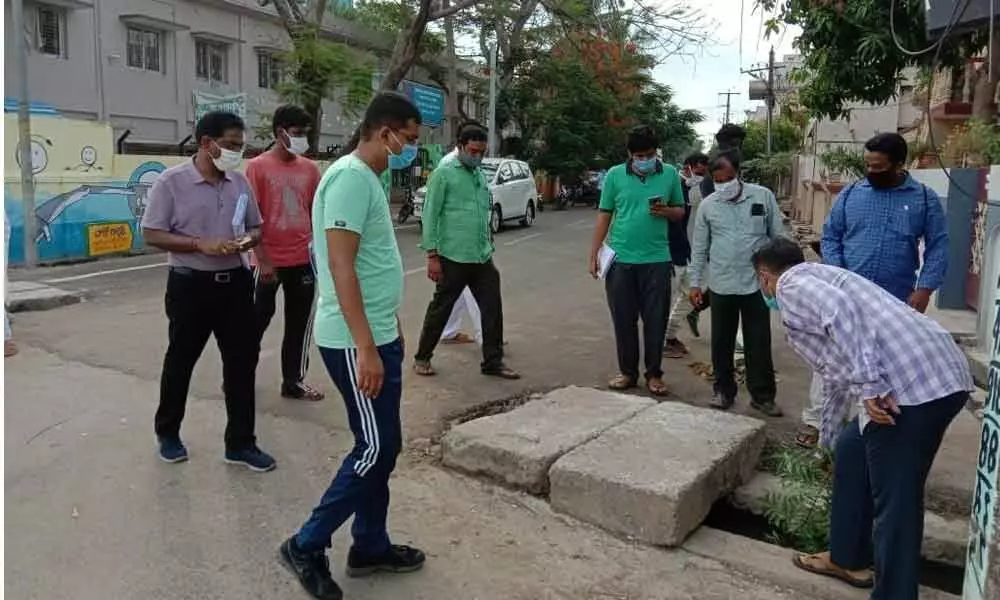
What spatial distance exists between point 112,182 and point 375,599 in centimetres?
1179

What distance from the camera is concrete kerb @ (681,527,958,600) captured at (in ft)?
10.6

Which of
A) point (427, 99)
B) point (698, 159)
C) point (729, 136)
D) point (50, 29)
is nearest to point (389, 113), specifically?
point (729, 136)

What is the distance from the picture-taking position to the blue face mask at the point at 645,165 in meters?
5.49

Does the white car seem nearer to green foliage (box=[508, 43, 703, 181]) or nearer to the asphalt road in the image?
green foliage (box=[508, 43, 703, 181])

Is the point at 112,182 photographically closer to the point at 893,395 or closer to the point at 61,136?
the point at 61,136

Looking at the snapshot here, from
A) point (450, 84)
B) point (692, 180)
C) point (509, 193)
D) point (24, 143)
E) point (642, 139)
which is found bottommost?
point (509, 193)

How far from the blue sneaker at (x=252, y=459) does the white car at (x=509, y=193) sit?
13976mm

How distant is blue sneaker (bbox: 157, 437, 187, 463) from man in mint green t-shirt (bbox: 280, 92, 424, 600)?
4.71 feet

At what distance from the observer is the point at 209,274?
3.96 m

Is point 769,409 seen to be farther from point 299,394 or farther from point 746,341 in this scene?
point 299,394

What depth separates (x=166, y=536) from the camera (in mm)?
3393

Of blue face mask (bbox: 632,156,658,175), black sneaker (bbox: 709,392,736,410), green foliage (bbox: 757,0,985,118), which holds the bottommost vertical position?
black sneaker (bbox: 709,392,736,410)

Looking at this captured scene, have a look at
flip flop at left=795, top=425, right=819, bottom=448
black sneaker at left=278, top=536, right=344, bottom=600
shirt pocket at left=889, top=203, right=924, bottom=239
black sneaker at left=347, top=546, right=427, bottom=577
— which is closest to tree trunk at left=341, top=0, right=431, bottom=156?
flip flop at left=795, top=425, right=819, bottom=448

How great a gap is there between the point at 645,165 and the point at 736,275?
3.16 feet
